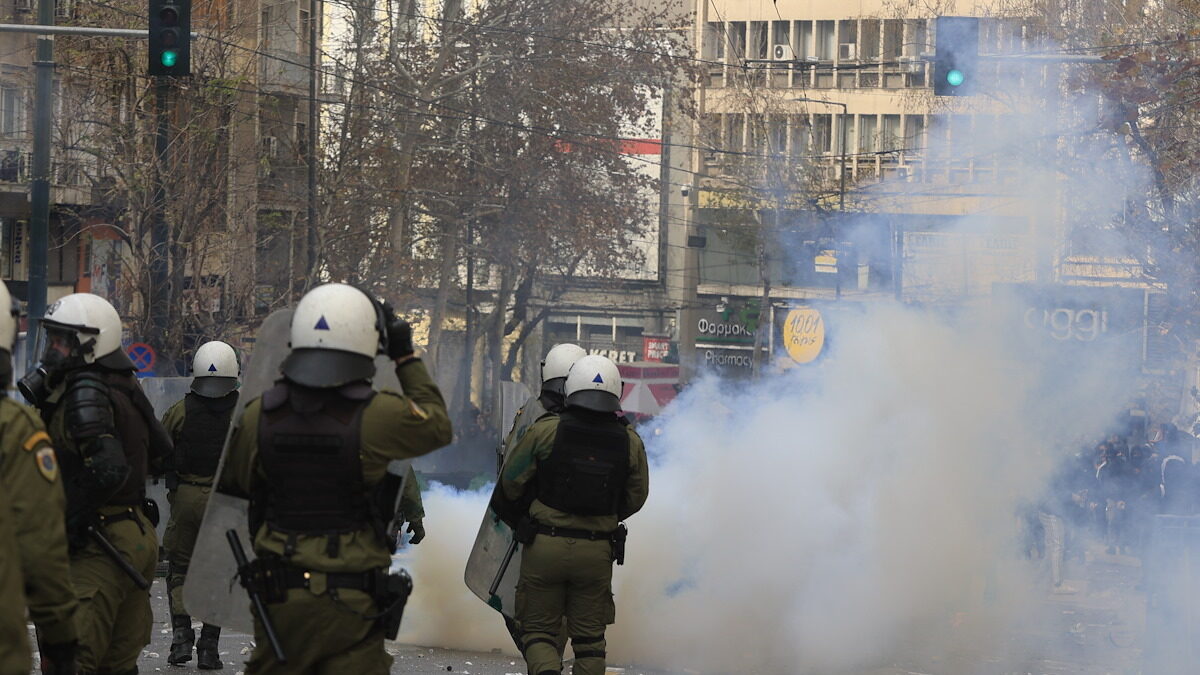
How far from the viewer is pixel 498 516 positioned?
7691mm

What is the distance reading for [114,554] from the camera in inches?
245

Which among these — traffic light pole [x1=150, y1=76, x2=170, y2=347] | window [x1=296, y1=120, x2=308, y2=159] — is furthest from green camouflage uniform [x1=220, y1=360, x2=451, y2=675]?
window [x1=296, y1=120, x2=308, y2=159]

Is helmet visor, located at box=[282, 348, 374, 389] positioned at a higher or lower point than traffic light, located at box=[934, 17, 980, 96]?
lower

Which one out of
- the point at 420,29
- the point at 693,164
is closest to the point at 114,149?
the point at 420,29

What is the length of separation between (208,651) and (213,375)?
62.7 inches

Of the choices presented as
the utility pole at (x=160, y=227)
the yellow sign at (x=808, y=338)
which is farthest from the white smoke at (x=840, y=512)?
the utility pole at (x=160, y=227)

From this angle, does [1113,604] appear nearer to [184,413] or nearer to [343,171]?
[184,413]

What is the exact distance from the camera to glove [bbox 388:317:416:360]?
16.7 feet

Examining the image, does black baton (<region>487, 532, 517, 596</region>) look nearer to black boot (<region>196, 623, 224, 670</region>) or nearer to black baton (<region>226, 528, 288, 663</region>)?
black boot (<region>196, 623, 224, 670</region>)

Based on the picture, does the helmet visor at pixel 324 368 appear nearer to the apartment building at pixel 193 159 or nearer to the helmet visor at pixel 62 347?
the helmet visor at pixel 62 347

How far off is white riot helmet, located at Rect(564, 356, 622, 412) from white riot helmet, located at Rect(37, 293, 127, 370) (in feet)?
6.77

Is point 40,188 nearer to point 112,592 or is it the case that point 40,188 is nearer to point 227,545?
point 112,592

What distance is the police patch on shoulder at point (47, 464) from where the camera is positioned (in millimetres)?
4242

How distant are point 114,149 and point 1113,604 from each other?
15293 millimetres
